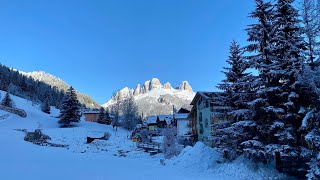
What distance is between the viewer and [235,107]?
81.3 ft

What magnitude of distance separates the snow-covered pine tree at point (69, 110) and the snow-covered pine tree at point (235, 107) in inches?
2376

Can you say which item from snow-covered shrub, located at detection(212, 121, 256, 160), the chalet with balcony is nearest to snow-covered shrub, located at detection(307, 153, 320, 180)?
snow-covered shrub, located at detection(212, 121, 256, 160)

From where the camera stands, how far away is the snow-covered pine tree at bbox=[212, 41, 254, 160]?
2148cm

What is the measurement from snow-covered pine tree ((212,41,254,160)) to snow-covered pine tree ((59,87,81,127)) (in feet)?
198

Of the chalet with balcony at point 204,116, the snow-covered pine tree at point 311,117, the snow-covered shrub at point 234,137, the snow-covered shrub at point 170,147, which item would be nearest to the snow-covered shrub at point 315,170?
the snow-covered pine tree at point 311,117

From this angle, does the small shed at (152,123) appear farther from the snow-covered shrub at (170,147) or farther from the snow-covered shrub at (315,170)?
the snow-covered shrub at (315,170)

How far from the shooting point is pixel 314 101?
1727cm

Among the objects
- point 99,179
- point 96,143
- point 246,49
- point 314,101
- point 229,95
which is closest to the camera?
point 314,101

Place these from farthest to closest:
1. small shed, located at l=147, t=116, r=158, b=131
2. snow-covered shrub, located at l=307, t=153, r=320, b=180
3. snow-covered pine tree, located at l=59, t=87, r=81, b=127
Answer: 1. small shed, located at l=147, t=116, r=158, b=131
2. snow-covered pine tree, located at l=59, t=87, r=81, b=127
3. snow-covered shrub, located at l=307, t=153, r=320, b=180

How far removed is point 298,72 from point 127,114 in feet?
299

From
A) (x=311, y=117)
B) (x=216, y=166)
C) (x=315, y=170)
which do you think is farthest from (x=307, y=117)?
(x=216, y=166)

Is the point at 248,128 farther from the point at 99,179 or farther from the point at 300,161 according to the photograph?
the point at 99,179

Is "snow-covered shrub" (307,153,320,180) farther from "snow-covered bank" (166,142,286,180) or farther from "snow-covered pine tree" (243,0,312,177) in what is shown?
"snow-covered bank" (166,142,286,180)

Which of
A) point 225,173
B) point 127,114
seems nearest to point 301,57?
point 225,173
